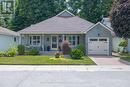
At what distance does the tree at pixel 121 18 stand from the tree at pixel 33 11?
30168 millimetres

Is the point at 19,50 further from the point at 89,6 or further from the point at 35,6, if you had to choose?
the point at 89,6

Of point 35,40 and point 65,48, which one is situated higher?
point 35,40

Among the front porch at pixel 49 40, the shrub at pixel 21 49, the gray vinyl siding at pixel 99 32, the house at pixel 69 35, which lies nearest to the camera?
the shrub at pixel 21 49

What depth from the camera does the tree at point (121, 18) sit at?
34.8 meters

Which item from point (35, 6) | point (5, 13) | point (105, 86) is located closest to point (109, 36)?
point (35, 6)

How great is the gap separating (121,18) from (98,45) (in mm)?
10065

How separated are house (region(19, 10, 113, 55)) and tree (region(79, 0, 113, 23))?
18622 mm

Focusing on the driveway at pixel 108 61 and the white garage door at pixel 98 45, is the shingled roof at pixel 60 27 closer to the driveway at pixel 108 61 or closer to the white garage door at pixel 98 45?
the white garage door at pixel 98 45

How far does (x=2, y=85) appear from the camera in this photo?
15922 mm

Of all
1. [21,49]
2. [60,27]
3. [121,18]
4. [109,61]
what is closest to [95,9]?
[60,27]

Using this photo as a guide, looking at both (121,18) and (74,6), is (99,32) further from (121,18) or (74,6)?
(74,6)

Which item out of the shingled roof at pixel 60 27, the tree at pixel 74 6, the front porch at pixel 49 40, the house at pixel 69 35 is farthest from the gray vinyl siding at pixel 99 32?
the tree at pixel 74 6

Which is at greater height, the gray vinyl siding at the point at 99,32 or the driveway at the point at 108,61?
the gray vinyl siding at the point at 99,32

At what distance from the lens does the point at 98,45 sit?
44.7 m
